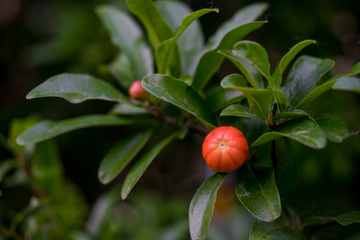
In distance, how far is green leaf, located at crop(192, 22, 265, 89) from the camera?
2.41ft

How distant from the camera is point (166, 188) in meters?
3.66

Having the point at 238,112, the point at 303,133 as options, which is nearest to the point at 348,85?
the point at 303,133

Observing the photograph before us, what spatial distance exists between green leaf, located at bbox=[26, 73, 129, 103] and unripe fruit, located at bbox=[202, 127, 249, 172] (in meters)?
0.39

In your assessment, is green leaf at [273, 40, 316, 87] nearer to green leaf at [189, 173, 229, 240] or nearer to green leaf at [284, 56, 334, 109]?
green leaf at [284, 56, 334, 109]

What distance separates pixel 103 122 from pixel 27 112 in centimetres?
214

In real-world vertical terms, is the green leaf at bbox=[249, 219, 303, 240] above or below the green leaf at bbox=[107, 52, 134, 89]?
below

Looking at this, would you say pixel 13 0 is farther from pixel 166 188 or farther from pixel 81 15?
pixel 166 188

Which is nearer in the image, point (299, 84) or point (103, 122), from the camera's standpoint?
point (299, 84)

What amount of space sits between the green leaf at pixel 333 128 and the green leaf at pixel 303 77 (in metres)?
0.09

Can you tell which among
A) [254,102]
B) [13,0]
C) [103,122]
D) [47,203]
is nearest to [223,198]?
[47,203]

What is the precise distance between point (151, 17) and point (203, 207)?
584 mm

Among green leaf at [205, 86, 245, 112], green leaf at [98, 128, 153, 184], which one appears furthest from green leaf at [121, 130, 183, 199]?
green leaf at [205, 86, 245, 112]

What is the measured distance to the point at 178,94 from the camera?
0.70 m

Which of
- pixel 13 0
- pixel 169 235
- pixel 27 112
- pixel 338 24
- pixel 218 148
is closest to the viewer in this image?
pixel 218 148
